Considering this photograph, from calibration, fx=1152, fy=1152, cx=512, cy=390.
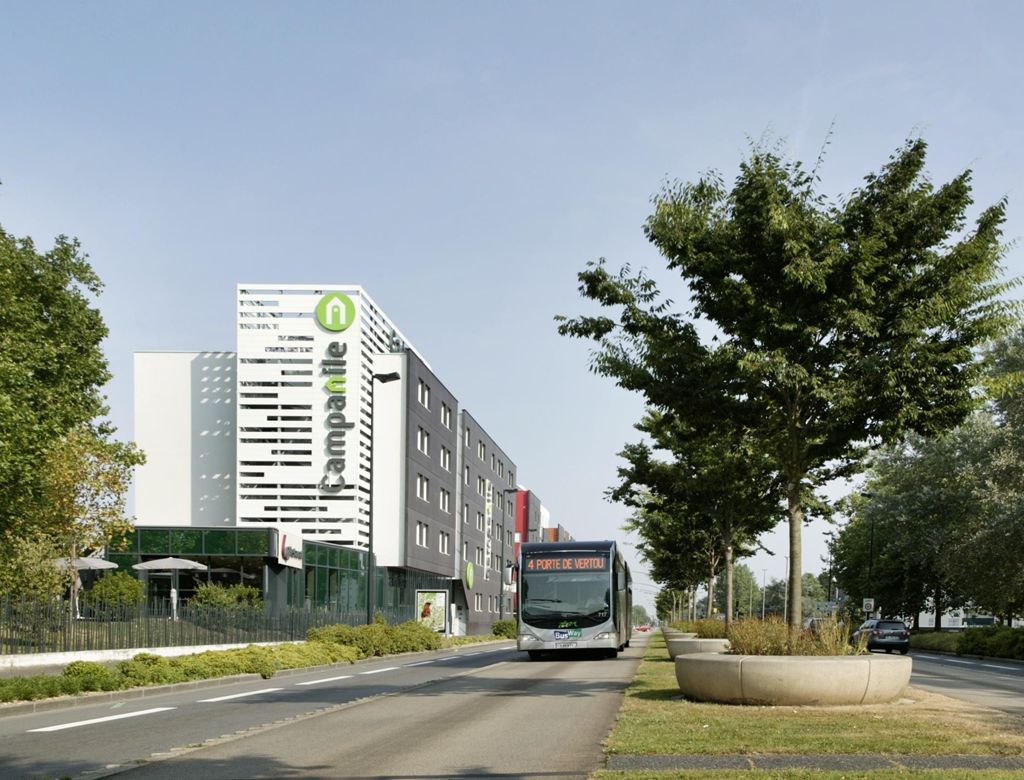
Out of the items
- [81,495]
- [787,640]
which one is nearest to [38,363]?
[81,495]

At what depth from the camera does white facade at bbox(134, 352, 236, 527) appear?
229 ft

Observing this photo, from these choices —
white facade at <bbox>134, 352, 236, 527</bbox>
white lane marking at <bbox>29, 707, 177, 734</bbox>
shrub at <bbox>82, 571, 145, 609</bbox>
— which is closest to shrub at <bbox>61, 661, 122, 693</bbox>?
white lane marking at <bbox>29, 707, 177, 734</bbox>

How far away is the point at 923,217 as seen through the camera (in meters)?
16.9

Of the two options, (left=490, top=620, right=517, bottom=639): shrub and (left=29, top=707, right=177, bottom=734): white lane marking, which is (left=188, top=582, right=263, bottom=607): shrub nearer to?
(left=29, top=707, right=177, bottom=734): white lane marking

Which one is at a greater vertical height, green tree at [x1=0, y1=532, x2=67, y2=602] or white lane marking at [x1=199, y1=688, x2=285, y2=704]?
green tree at [x1=0, y1=532, x2=67, y2=602]

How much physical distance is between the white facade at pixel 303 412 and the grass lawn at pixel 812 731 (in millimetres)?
51147

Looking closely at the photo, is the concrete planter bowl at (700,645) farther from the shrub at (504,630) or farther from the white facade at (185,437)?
the white facade at (185,437)

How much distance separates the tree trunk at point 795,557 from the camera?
17.4 metres

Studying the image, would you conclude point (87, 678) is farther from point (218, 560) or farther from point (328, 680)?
point (218, 560)

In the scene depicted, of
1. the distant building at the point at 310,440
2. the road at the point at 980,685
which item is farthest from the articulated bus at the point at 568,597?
the distant building at the point at 310,440

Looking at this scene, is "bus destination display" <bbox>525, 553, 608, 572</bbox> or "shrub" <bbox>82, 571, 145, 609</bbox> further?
"shrub" <bbox>82, 571, 145, 609</bbox>

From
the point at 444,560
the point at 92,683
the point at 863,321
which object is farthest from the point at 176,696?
the point at 444,560

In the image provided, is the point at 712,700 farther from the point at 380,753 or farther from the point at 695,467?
the point at 695,467

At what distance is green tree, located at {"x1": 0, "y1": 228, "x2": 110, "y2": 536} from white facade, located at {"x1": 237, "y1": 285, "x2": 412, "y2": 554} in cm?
1935
